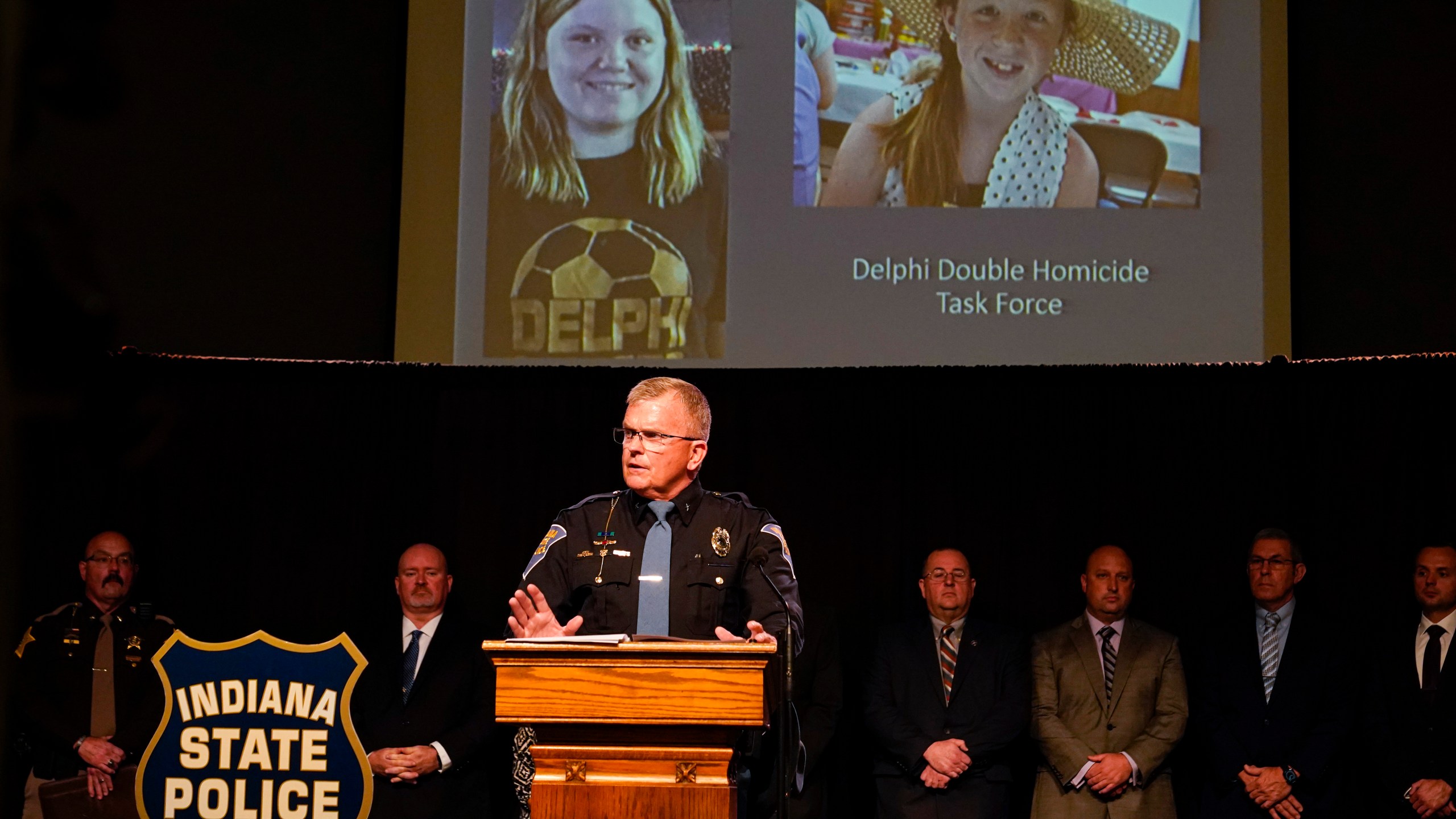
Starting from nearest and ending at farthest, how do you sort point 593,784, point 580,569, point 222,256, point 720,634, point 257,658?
point 593,784
point 720,634
point 580,569
point 257,658
point 222,256

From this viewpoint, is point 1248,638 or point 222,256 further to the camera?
point 222,256

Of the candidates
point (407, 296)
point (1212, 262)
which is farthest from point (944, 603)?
point (407, 296)

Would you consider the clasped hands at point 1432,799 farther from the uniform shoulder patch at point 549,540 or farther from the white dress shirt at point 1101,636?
the uniform shoulder patch at point 549,540

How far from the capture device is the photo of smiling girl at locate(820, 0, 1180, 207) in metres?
5.62

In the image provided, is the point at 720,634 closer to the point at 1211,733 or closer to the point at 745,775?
the point at 745,775

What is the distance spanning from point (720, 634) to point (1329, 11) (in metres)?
4.44

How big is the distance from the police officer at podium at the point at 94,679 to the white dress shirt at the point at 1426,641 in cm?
460

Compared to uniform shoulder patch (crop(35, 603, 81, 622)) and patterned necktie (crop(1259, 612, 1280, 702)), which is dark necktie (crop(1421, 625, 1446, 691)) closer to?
patterned necktie (crop(1259, 612, 1280, 702))

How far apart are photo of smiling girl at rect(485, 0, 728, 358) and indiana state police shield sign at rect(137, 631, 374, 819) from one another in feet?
5.19

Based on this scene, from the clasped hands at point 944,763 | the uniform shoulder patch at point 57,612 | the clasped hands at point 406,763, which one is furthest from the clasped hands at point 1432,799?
the uniform shoulder patch at point 57,612

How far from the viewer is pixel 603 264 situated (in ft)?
18.9

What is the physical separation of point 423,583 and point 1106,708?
256 cm

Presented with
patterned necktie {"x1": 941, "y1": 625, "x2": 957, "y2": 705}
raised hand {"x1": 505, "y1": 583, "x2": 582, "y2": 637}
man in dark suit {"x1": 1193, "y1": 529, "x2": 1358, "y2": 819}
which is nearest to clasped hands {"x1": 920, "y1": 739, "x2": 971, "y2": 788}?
patterned necktie {"x1": 941, "y1": 625, "x2": 957, "y2": 705}

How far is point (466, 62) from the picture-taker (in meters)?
5.85
